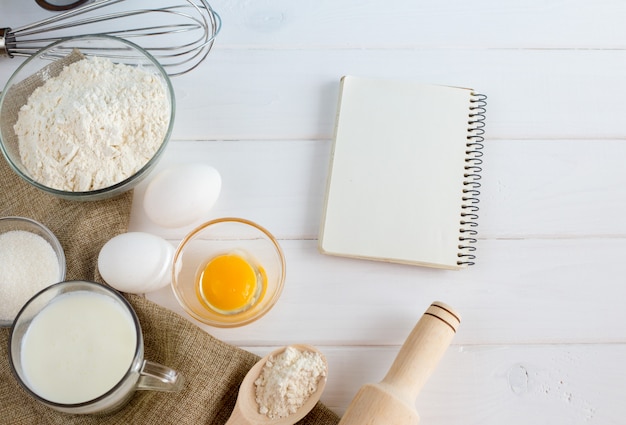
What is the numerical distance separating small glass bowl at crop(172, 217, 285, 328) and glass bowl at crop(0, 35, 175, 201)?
0.43 ft

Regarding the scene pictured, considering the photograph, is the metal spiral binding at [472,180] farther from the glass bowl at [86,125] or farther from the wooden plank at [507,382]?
the glass bowl at [86,125]

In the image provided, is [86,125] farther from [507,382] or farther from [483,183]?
[507,382]

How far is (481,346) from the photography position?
1.00m

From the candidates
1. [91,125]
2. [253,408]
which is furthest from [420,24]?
[253,408]

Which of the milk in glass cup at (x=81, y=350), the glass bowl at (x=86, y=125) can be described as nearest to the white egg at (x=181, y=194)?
the glass bowl at (x=86, y=125)

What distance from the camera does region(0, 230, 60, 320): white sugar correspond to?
0.94 meters

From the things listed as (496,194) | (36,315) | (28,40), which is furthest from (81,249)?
(496,194)

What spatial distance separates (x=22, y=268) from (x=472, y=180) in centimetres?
68

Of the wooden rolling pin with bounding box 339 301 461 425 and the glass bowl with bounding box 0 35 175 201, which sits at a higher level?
the glass bowl with bounding box 0 35 175 201

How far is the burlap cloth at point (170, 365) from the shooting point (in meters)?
0.93

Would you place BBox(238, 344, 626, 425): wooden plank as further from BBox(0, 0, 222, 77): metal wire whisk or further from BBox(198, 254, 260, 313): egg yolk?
BBox(0, 0, 222, 77): metal wire whisk

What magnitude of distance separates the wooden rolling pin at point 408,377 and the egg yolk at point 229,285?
8.4 inches

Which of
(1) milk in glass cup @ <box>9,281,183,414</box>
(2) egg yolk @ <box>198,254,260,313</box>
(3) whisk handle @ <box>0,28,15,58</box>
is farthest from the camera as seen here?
(3) whisk handle @ <box>0,28,15,58</box>

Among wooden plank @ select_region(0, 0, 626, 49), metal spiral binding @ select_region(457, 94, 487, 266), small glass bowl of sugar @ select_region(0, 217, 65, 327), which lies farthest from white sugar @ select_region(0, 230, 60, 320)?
metal spiral binding @ select_region(457, 94, 487, 266)
